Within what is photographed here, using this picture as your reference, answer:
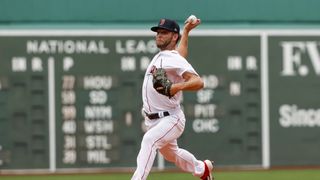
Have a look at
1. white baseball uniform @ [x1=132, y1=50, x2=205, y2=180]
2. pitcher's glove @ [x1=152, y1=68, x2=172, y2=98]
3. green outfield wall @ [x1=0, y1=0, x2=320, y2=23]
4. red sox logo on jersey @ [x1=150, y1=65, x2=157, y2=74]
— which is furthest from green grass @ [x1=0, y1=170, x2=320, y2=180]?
pitcher's glove @ [x1=152, y1=68, x2=172, y2=98]

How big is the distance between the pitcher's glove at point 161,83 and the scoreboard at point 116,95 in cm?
372

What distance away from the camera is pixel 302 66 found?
Result: 38.0 ft

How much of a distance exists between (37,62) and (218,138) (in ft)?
8.24

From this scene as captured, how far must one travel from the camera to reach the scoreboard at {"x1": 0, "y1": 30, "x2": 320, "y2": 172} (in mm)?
11227

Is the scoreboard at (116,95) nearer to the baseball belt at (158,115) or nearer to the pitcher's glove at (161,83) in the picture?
the baseball belt at (158,115)

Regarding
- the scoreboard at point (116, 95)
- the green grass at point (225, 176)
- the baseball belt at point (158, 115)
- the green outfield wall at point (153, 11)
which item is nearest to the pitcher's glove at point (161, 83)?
the baseball belt at point (158, 115)

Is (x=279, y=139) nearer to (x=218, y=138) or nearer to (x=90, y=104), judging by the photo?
(x=218, y=138)

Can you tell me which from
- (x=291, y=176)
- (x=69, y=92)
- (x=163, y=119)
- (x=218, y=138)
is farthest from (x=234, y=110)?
(x=163, y=119)

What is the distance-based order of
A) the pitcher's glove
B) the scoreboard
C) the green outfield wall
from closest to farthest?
the pitcher's glove < the scoreboard < the green outfield wall

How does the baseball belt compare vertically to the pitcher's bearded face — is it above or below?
below

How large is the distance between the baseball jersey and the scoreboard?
3.42 metres

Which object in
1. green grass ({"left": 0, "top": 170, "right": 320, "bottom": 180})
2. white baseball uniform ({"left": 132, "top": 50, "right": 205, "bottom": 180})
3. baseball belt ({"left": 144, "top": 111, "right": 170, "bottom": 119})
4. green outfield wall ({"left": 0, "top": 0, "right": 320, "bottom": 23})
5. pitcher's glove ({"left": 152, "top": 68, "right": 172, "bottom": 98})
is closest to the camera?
pitcher's glove ({"left": 152, "top": 68, "right": 172, "bottom": 98})

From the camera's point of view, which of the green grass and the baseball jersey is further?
the green grass

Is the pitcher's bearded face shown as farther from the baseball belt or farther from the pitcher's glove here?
the baseball belt
